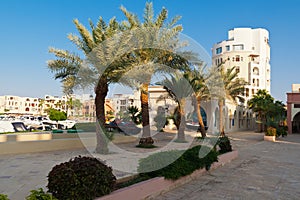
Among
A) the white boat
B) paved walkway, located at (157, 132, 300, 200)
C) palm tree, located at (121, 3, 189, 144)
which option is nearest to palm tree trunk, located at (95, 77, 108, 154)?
palm tree, located at (121, 3, 189, 144)

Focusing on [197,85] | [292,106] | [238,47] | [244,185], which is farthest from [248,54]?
[244,185]

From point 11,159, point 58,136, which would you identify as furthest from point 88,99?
point 58,136

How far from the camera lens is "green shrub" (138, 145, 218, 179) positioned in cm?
673

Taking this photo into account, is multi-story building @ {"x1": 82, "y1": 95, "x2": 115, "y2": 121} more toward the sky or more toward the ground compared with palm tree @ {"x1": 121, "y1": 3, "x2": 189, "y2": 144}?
more toward the ground

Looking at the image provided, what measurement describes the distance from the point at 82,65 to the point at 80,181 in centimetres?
866

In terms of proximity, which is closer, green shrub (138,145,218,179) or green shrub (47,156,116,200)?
green shrub (47,156,116,200)

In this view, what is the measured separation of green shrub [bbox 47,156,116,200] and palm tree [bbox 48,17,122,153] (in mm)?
7699

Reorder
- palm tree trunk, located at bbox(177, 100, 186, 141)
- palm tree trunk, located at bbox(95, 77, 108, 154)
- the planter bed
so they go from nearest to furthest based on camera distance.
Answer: the planter bed, palm tree trunk, located at bbox(95, 77, 108, 154), palm tree trunk, located at bbox(177, 100, 186, 141)

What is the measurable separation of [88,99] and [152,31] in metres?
4.93

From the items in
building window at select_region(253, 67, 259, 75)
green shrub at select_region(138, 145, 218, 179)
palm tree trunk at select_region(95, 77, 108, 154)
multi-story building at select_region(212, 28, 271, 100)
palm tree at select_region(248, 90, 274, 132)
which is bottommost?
green shrub at select_region(138, 145, 218, 179)

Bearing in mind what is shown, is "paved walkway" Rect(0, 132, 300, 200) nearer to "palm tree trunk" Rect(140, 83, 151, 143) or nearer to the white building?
"palm tree trunk" Rect(140, 83, 151, 143)

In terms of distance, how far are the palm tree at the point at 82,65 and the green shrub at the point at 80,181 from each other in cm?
770

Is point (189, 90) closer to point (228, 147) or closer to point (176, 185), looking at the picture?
point (228, 147)

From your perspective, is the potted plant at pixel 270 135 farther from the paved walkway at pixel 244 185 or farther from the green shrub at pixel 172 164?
the green shrub at pixel 172 164
